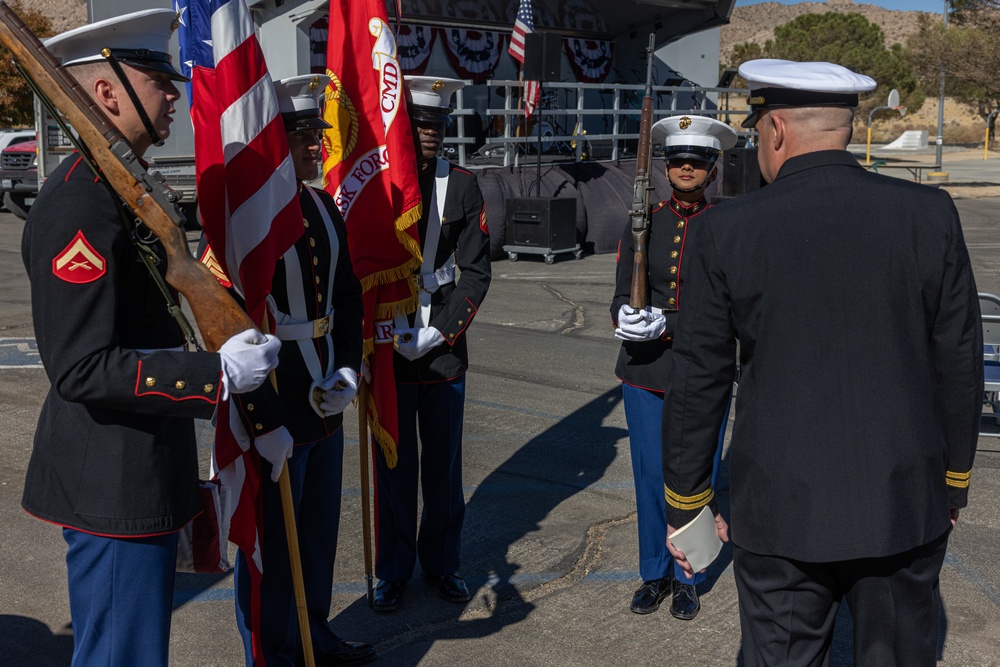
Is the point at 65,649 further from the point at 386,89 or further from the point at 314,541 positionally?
the point at 386,89

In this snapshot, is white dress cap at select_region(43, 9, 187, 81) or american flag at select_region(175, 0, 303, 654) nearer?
white dress cap at select_region(43, 9, 187, 81)

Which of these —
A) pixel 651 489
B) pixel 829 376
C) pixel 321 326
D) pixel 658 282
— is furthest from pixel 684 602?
pixel 829 376

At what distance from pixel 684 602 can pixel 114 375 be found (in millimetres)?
2604

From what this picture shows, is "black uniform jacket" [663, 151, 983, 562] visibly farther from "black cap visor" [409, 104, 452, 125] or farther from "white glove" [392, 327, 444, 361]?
"black cap visor" [409, 104, 452, 125]

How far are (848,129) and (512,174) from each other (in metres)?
12.9

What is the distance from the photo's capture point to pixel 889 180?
2451mm

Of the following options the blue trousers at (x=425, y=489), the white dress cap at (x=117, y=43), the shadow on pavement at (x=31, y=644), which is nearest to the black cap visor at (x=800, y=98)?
the white dress cap at (x=117, y=43)

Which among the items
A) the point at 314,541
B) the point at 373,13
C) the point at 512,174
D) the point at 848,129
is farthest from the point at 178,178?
the point at 848,129

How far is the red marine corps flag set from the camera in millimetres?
4086

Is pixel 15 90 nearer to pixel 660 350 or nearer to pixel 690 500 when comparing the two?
pixel 660 350

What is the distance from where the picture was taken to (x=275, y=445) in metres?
3.05

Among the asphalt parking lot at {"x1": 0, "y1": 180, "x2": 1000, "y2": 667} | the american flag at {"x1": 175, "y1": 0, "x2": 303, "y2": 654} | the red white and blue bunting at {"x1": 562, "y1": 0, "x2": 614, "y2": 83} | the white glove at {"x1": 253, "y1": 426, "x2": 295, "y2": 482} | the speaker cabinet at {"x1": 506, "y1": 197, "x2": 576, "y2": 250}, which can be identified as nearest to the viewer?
the american flag at {"x1": 175, "y1": 0, "x2": 303, "y2": 654}

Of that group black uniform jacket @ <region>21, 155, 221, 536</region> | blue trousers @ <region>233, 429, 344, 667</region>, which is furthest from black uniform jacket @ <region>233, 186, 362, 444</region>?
black uniform jacket @ <region>21, 155, 221, 536</region>

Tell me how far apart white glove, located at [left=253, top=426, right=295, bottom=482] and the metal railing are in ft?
37.7
